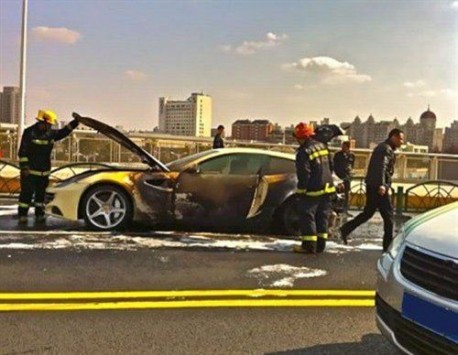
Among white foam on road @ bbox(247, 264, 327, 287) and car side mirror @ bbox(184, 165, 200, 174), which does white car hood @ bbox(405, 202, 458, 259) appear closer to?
white foam on road @ bbox(247, 264, 327, 287)

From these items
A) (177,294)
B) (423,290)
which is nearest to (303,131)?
(177,294)

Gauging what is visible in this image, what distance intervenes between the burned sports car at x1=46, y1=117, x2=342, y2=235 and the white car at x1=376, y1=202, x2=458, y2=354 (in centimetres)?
430

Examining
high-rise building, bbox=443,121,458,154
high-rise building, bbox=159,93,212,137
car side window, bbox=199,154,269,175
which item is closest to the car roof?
car side window, bbox=199,154,269,175

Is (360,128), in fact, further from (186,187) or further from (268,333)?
(268,333)

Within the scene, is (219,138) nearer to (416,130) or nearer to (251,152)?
(251,152)

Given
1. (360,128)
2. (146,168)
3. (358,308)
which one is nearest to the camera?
(358,308)

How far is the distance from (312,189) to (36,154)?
4.35m

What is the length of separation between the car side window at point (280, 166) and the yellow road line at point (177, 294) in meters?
2.83

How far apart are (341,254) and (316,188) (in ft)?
2.82

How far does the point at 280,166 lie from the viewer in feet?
25.0

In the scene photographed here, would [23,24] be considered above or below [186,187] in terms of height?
above

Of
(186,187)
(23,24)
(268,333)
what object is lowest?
(268,333)

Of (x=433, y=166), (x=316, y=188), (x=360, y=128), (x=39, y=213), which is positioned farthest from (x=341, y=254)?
(x=360, y=128)

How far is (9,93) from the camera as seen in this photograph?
20797 mm
